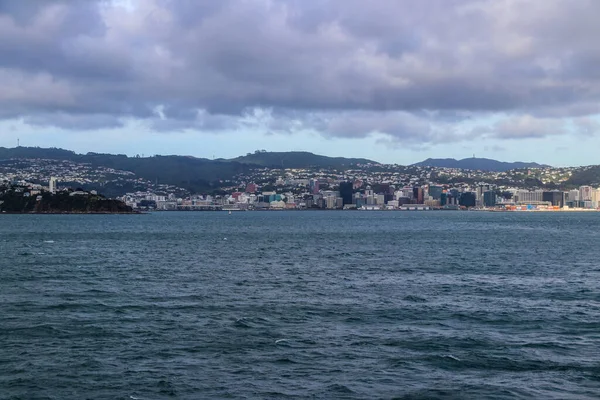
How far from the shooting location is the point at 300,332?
3058cm

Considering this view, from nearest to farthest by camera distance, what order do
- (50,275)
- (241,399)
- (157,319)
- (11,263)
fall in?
1. (241,399)
2. (157,319)
3. (50,275)
4. (11,263)

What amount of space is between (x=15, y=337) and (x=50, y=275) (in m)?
24.9

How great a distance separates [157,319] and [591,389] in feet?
65.2

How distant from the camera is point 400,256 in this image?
72.4m

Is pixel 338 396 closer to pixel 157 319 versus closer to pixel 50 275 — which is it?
pixel 157 319

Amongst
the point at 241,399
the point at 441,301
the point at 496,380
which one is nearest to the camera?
the point at 241,399

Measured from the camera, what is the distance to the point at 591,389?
22234 mm

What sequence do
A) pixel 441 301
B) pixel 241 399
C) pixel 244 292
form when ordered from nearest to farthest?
pixel 241 399 < pixel 441 301 < pixel 244 292

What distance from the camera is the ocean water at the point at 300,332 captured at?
74.5ft

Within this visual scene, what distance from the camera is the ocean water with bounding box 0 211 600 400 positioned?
22.7 m

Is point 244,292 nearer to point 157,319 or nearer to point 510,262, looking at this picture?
point 157,319

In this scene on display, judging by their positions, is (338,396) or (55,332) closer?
(338,396)

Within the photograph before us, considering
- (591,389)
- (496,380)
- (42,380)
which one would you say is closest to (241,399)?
(42,380)

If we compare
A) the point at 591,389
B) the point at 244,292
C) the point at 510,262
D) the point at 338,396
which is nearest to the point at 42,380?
the point at 338,396
